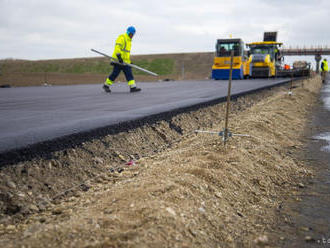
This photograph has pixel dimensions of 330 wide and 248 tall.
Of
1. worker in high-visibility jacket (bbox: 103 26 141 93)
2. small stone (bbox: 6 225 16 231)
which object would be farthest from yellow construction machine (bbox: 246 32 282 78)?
small stone (bbox: 6 225 16 231)

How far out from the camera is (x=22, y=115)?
6121mm

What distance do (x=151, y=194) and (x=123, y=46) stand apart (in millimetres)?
9445

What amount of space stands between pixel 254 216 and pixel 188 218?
79 cm

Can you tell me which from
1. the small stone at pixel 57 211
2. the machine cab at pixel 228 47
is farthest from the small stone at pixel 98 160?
the machine cab at pixel 228 47

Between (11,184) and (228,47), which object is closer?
(11,184)

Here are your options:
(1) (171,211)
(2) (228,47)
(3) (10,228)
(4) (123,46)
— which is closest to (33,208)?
(3) (10,228)

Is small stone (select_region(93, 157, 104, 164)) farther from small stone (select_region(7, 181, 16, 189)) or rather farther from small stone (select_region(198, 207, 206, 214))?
small stone (select_region(198, 207, 206, 214))

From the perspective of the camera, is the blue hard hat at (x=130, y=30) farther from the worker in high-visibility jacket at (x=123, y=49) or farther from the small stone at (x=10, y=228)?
the small stone at (x=10, y=228)

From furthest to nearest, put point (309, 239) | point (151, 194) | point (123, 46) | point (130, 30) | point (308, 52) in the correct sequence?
point (308, 52)
point (123, 46)
point (130, 30)
point (151, 194)
point (309, 239)

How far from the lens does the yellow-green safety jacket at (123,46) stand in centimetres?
1142

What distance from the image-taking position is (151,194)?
8.95 ft

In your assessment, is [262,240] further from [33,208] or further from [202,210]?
[33,208]

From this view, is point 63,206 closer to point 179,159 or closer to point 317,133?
Result: point 179,159

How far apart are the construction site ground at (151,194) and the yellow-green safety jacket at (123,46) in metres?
6.90
